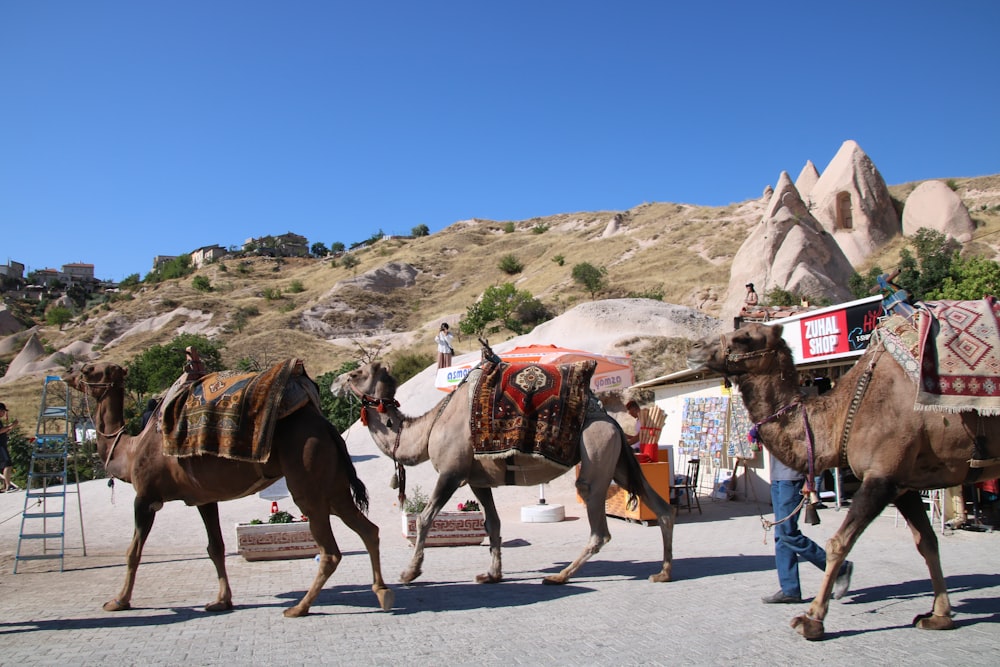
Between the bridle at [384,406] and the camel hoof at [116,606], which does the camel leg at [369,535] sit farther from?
the camel hoof at [116,606]

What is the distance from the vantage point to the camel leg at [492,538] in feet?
27.7

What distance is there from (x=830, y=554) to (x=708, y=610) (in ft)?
5.01

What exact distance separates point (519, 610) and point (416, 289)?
78747 millimetres

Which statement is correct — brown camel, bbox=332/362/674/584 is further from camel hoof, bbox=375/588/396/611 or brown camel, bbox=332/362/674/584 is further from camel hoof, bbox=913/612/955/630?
camel hoof, bbox=913/612/955/630

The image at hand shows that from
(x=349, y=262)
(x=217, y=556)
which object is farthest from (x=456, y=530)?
(x=349, y=262)

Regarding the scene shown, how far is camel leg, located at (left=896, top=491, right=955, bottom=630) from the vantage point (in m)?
5.75

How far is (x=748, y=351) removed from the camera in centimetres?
620

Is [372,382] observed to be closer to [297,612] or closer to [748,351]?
[297,612]

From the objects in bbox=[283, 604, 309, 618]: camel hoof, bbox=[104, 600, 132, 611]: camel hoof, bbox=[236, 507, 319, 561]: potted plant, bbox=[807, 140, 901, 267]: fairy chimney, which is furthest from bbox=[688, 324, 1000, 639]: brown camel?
bbox=[807, 140, 901, 267]: fairy chimney

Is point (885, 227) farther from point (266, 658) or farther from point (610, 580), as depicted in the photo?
point (266, 658)

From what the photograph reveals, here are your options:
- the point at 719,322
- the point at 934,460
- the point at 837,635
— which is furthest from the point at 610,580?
the point at 719,322

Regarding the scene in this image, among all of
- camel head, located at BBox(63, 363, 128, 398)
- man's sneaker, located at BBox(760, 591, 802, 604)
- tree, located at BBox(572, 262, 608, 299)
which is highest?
tree, located at BBox(572, 262, 608, 299)

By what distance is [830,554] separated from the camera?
556 centimetres

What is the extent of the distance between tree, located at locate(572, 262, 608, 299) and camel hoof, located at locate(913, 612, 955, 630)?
50450mm
